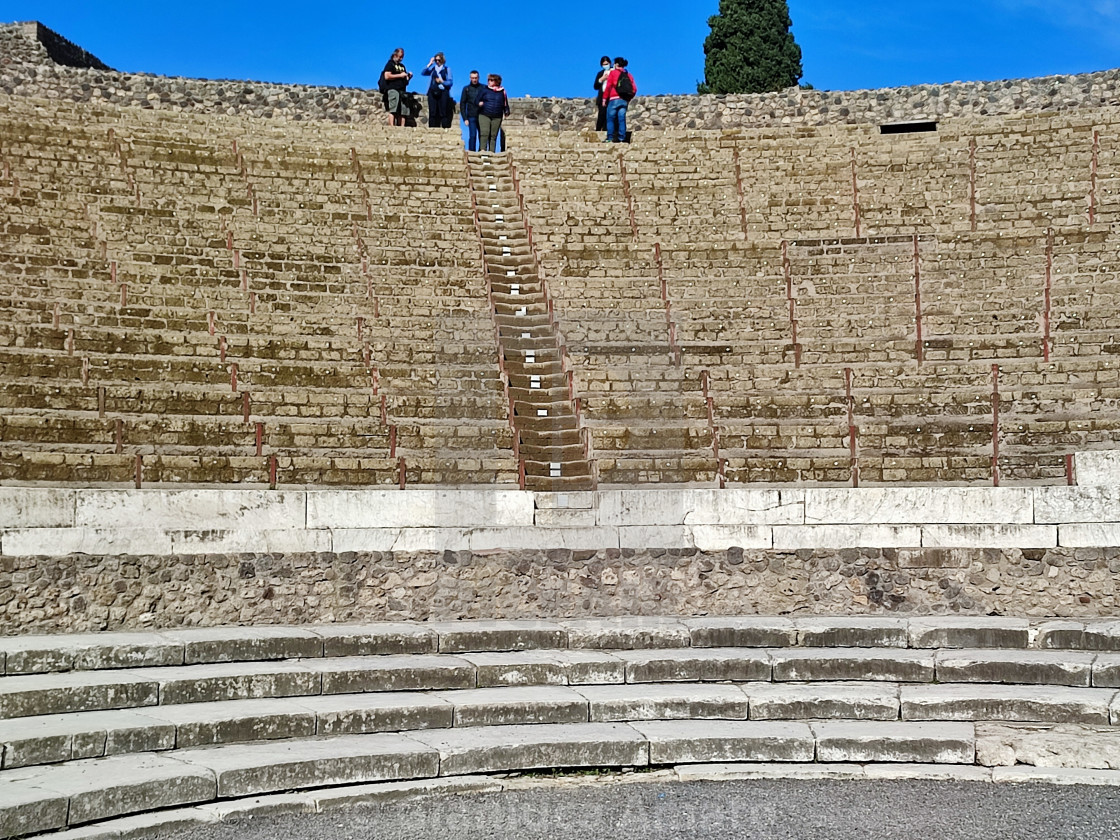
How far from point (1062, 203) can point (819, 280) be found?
14.4 feet

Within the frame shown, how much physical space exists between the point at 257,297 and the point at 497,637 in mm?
7248

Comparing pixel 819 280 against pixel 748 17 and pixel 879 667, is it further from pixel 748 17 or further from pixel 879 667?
pixel 748 17

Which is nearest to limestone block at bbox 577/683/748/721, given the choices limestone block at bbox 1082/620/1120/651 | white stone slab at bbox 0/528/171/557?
limestone block at bbox 1082/620/1120/651

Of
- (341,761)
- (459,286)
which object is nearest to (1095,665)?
(341,761)

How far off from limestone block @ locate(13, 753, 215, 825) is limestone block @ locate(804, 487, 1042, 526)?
6.39m

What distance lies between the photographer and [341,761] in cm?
835

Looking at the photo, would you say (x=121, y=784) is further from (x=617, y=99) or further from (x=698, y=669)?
(x=617, y=99)

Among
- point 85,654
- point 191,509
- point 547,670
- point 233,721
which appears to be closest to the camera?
point 233,721

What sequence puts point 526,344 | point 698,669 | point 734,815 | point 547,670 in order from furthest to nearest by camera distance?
point 526,344 → point 698,669 → point 547,670 → point 734,815

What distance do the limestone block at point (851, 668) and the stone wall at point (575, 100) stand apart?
16416 millimetres

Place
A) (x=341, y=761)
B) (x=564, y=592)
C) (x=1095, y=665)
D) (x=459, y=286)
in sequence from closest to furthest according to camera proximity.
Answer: (x=341, y=761) → (x=1095, y=665) → (x=564, y=592) → (x=459, y=286)

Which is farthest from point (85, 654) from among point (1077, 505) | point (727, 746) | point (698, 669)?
point (1077, 505)

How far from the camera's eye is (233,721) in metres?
8.70

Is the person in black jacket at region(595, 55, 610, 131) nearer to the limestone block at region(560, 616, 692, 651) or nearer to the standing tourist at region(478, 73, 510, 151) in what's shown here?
the standing tourist at region(478, 73, 510, 151)
